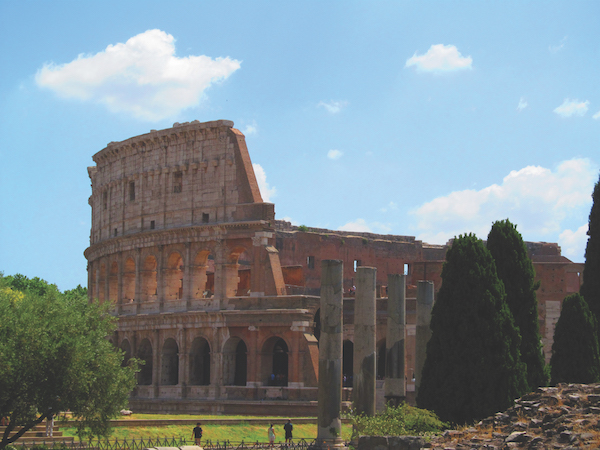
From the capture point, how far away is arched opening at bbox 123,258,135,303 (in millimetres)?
46125

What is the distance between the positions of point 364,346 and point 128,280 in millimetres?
20798

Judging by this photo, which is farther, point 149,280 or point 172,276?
point 149,280

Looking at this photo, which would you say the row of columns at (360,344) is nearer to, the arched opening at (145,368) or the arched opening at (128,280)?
the arched opening at (145,368)

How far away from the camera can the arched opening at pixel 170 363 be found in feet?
142

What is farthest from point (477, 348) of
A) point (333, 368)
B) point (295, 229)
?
point (295, 229)

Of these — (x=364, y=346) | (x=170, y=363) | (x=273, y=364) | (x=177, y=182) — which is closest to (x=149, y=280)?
(x=170, y=363)

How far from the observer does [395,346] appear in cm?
2927

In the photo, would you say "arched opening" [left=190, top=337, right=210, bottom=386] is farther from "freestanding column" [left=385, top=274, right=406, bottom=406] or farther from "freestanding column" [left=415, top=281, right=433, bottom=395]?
"freestanding column" [left=415, top=281, right=433, bottom=395]

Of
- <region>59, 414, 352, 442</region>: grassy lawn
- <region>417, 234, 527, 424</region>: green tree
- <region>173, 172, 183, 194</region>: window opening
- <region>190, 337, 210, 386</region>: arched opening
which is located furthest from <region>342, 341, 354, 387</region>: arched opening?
<region>417, 234, 527, 424</region>: green tree

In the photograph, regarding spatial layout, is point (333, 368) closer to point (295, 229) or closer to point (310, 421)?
point (310, 421)

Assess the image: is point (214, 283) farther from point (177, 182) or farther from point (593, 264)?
point (593, 264)

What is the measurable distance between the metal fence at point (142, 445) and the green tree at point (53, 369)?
85cm

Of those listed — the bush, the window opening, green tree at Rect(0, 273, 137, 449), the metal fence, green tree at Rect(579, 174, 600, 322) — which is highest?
the window opening

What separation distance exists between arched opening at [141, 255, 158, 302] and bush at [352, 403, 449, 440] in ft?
74.3
